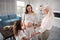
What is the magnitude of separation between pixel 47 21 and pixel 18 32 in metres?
0.54

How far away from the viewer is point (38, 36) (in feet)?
5.73

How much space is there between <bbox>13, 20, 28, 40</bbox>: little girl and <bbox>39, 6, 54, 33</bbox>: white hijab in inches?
13.4

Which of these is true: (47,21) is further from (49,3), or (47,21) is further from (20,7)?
(20,7)

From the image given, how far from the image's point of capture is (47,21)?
1.64m

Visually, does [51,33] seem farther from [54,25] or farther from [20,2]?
[20,2]

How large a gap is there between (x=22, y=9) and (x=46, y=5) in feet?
1.39

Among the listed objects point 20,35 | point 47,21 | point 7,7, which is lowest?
point 20,35

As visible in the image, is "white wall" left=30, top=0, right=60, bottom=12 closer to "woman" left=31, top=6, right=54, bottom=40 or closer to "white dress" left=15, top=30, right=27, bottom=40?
"woman" left=31, top=6, right=54, bottom=40

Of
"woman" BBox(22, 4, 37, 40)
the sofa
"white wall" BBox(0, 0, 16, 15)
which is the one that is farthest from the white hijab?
"white wall" BBox(0, 0, 16, 15)

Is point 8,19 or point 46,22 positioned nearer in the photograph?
point 46,22

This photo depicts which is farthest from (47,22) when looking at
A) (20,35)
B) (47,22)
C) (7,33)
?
(7,33)

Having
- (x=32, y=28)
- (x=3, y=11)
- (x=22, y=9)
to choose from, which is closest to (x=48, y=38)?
(x=32, y=28)

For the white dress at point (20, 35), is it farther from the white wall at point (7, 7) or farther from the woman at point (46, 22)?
the white wall at point (7, 7)

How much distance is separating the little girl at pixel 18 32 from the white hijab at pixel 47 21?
1.12 ft
